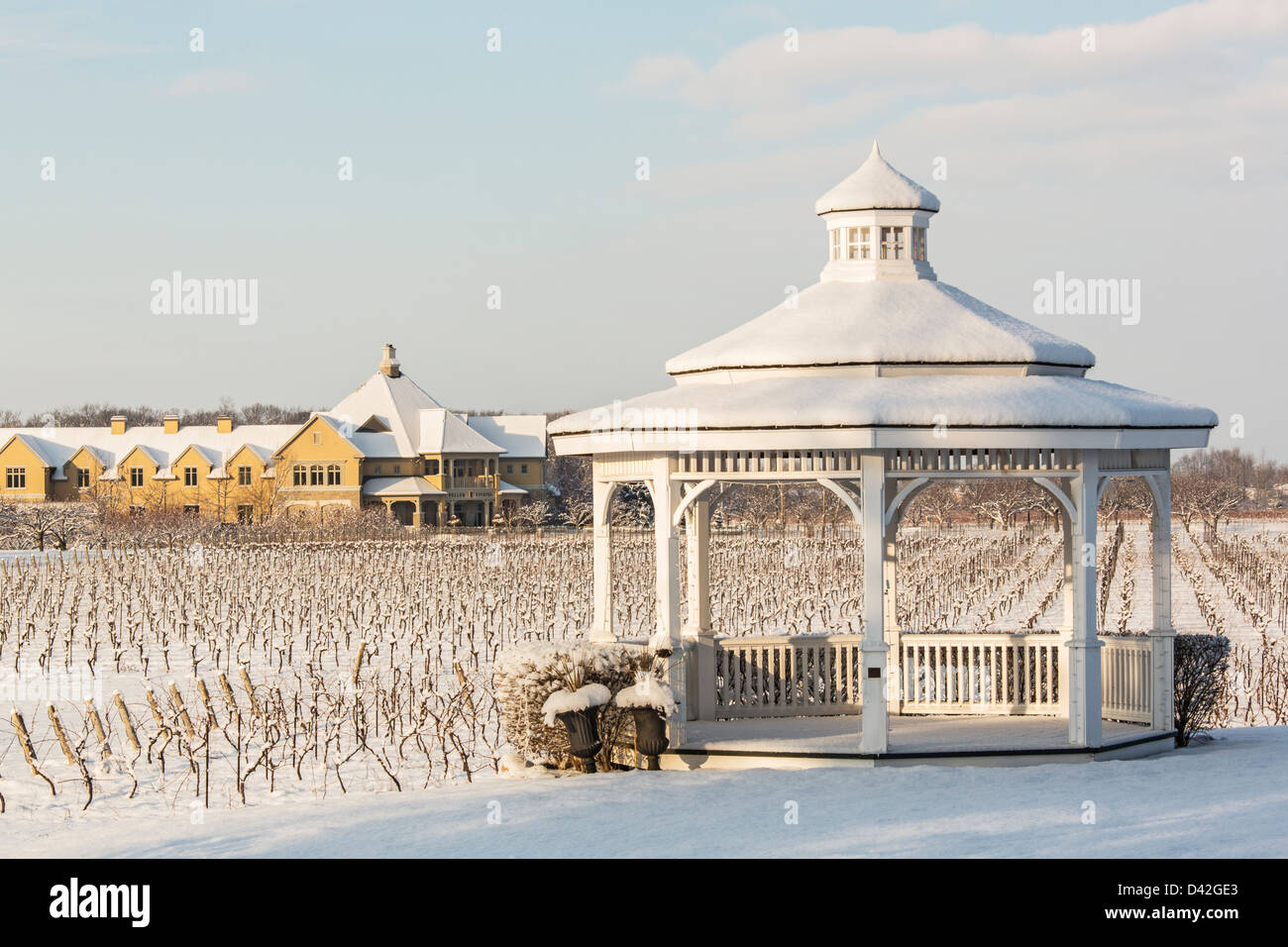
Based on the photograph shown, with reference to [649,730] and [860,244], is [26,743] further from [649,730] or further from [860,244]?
[860,244]

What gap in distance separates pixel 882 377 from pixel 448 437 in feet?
193

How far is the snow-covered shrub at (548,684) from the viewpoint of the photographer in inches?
487

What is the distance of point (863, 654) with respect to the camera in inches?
480

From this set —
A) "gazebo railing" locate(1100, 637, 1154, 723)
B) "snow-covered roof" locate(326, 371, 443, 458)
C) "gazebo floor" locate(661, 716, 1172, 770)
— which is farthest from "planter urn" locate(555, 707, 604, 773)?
"snow-covered roof" locate(326, 371, 443, 458)

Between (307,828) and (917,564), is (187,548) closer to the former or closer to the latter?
(917,564)

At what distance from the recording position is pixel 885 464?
1223 cm

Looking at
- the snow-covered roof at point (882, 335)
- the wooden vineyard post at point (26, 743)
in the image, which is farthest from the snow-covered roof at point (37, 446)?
the snow-covered roof at point (882, 335)

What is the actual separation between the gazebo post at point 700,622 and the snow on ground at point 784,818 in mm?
2402

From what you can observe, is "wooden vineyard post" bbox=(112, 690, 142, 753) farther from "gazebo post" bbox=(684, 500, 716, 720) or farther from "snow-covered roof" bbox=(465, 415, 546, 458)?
"snow-covered roof" bbox=(465, 415, 546, 458)

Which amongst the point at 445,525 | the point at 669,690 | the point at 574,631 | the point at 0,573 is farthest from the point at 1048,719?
the point at 445,525

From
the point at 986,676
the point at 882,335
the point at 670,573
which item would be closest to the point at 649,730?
the point at 670,573

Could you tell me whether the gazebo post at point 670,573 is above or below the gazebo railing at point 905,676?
above

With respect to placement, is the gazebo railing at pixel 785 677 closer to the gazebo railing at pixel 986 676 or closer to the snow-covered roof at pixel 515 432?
the gazebo railing at pixel 986 676

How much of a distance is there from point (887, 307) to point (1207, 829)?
586cm
